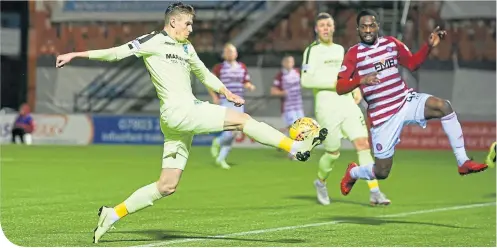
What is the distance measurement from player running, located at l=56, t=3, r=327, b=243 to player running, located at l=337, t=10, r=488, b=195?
1.86 metres

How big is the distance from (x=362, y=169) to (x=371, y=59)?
1444 millimetres

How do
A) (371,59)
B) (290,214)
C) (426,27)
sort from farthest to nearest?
(426,27) < (290,214) < (371,59)

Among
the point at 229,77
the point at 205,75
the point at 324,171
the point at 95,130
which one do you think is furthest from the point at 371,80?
the point at 95,130

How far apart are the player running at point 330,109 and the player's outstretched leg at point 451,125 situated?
2867 millimetres

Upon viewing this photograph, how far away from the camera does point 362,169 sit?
1324 cm

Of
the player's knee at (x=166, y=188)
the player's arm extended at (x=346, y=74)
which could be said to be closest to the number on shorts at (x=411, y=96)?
the player's arm extended at (x=346, y=74)

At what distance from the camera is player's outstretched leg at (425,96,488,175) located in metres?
12.0

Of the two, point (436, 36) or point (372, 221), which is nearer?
point (436, 36)

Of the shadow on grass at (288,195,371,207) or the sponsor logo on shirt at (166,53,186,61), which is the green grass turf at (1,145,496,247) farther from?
the sponsor logo on shirt at (166,53,186,61)

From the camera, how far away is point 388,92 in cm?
1245

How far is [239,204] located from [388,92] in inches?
150

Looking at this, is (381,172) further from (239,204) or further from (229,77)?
(229,77)

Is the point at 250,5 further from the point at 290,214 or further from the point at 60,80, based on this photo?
the point at 290,214

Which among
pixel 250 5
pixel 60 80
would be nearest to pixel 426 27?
pixel 250 5
